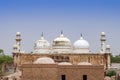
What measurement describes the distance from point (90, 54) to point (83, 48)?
997 mm

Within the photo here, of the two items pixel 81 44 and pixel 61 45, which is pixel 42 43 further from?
pixel 81 44

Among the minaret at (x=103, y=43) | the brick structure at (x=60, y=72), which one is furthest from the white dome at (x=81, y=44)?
the brick structure at (x=60, y=72)

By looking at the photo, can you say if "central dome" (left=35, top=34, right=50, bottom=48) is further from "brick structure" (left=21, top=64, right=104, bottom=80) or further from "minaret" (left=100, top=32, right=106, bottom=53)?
"brick structure" (left=21, top=64, right=104, bottom=80)

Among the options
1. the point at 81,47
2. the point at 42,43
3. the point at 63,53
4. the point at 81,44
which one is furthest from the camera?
the point at 42,43

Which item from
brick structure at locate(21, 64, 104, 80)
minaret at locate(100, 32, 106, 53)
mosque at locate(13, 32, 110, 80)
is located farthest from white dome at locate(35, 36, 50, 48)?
brick structure at locate(21, 64, 104, 80)

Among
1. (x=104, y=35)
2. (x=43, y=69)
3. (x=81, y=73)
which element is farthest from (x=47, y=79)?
(x=104, y=35)

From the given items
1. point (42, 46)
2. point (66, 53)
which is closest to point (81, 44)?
point (66, 53)

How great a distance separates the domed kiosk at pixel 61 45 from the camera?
132ft

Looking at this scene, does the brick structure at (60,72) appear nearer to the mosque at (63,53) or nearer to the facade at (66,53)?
the mosque at (63,53)

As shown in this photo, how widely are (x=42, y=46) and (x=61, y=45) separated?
2.30 meters

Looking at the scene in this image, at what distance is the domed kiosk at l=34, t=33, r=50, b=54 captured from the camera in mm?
41106

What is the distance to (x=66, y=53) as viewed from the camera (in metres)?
39.7

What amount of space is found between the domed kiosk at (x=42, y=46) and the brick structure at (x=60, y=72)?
13.2 meters

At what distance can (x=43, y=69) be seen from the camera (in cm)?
2694
